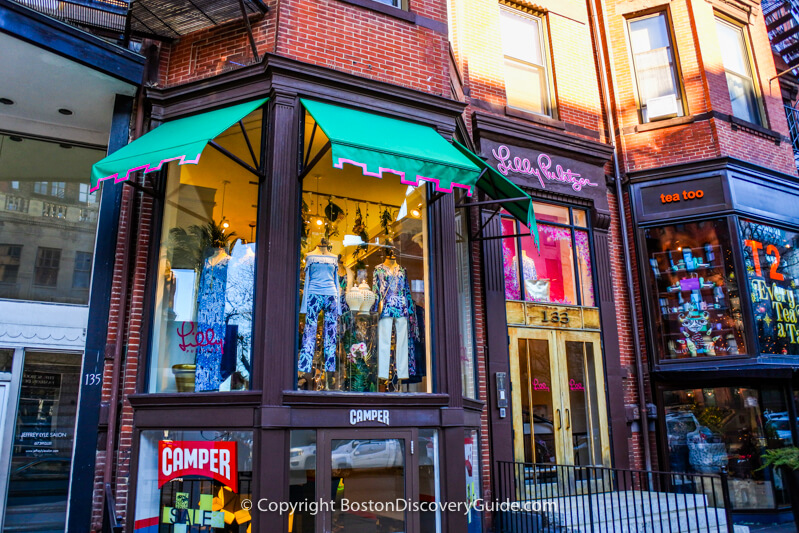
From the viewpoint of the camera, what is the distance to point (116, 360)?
7.50m

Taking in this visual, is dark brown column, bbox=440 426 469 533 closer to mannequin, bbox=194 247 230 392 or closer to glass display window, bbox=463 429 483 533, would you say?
glass display window, bbox=463 429 483 533

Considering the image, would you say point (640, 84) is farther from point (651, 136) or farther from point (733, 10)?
point (733, 10)

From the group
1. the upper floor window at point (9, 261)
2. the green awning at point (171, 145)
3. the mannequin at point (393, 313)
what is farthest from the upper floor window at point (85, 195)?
the mannequin at point (393, 313)

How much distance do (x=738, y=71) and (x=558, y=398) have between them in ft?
28.2

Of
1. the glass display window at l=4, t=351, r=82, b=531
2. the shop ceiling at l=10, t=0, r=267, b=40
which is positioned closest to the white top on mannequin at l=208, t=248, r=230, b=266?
the glass display window at l=4, t=351, r=82, b=531

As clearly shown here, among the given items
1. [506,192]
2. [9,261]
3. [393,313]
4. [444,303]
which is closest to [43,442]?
[9,261]

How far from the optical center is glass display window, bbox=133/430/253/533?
21.4 feet

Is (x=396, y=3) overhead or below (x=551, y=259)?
overhead

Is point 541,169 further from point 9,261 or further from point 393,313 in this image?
point 9,261

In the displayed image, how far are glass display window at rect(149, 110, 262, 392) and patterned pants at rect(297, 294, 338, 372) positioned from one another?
0.62m

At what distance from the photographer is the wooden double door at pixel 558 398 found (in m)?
9.77

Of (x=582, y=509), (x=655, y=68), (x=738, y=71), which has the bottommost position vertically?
(x=582, y=509)

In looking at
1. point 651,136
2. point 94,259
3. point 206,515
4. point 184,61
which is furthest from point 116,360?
point 651,136

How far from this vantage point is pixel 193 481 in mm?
6750
